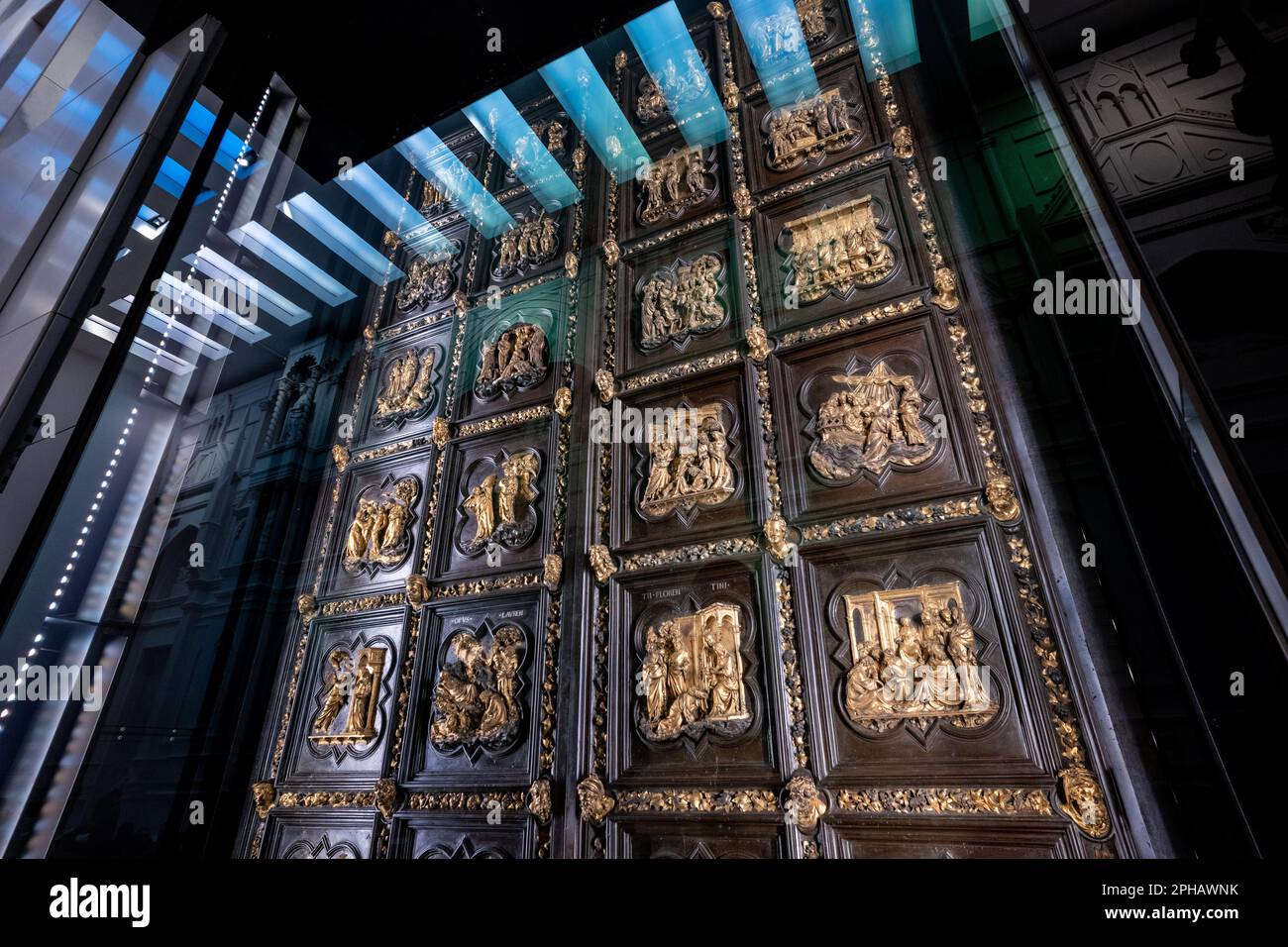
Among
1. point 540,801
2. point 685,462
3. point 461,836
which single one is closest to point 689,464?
point 685,462

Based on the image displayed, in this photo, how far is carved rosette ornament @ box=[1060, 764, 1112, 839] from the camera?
6.49 ft

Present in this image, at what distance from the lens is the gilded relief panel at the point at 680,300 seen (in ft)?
12.2

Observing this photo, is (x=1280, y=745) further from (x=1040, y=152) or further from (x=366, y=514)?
(x=366, y=514)

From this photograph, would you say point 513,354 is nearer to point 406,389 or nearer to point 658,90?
point 406,389

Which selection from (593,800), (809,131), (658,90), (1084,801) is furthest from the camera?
(658,90)

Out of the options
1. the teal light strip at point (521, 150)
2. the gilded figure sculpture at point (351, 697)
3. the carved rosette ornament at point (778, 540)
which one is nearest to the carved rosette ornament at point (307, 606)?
the gilded figure sculpture at point (351, 697)

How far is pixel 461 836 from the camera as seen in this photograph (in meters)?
3.03

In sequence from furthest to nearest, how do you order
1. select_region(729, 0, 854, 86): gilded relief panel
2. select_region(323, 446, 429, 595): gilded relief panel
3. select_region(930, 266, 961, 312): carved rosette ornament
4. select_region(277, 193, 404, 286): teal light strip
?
select_region(323, 446, 429, 595): gilded relief panel, select_region(729, 0, 854, 86): gilded relief panel, select_region(277, 193, 404, 286): teal light strip, select_region(930, 266, 961, 312): carved rosette ornament

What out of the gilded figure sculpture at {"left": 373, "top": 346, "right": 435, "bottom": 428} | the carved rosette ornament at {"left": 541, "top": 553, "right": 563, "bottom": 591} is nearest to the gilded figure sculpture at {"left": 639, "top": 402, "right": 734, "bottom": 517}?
the carved rosette ornament at {"left": 541, "top": 553, "right": 563, "bottom": 591}

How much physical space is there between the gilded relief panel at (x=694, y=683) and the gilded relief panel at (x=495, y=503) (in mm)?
850

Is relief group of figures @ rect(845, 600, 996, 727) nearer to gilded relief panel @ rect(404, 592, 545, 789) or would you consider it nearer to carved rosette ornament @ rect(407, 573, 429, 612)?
gilded relief panel @ rect(404, 592, 545, 789)

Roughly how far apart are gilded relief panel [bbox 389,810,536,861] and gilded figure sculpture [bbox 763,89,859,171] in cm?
408

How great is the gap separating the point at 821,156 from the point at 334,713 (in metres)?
4.50

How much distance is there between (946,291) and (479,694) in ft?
10.6
